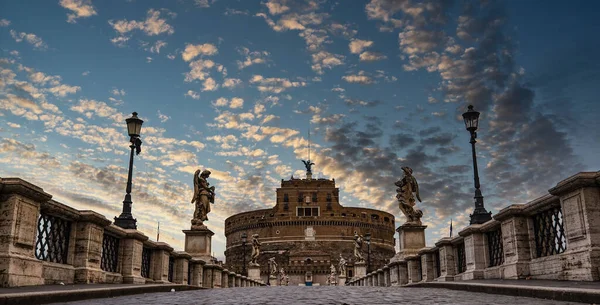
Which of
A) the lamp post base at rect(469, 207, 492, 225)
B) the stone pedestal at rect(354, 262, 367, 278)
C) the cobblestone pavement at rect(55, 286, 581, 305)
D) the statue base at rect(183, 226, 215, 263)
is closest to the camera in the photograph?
the cobblestone pavement at rect(55, 286, 581, 305)

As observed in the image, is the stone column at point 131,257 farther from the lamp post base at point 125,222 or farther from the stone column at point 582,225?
the stone column at point 582,225

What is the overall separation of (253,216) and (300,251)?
600 inches

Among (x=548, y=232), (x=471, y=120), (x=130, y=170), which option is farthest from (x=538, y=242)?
(x=130, y=170)

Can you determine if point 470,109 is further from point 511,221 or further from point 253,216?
point 253,216

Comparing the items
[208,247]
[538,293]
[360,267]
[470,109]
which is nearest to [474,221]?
[470,109]

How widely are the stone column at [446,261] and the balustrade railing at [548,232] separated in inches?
171

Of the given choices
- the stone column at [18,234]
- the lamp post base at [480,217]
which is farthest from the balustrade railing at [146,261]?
the lamp post base at [480,217]

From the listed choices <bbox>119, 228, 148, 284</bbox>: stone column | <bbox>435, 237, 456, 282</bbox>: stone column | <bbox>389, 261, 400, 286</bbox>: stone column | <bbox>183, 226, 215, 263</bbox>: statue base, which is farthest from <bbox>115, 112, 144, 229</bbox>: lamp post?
<bbox>389, 261, 400, 286</bbox>: stone column

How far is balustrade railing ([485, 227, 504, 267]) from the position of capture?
38.2 ft

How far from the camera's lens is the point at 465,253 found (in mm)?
13234

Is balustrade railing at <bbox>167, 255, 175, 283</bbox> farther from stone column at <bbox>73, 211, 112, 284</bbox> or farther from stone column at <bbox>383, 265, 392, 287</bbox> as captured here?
stone column at <bbox>383, 265, 392, 287</bbox>

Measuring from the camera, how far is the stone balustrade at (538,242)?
26.0 ft

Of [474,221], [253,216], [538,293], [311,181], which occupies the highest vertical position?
[311,181]

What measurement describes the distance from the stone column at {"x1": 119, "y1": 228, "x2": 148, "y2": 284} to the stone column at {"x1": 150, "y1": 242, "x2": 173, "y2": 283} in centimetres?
151
